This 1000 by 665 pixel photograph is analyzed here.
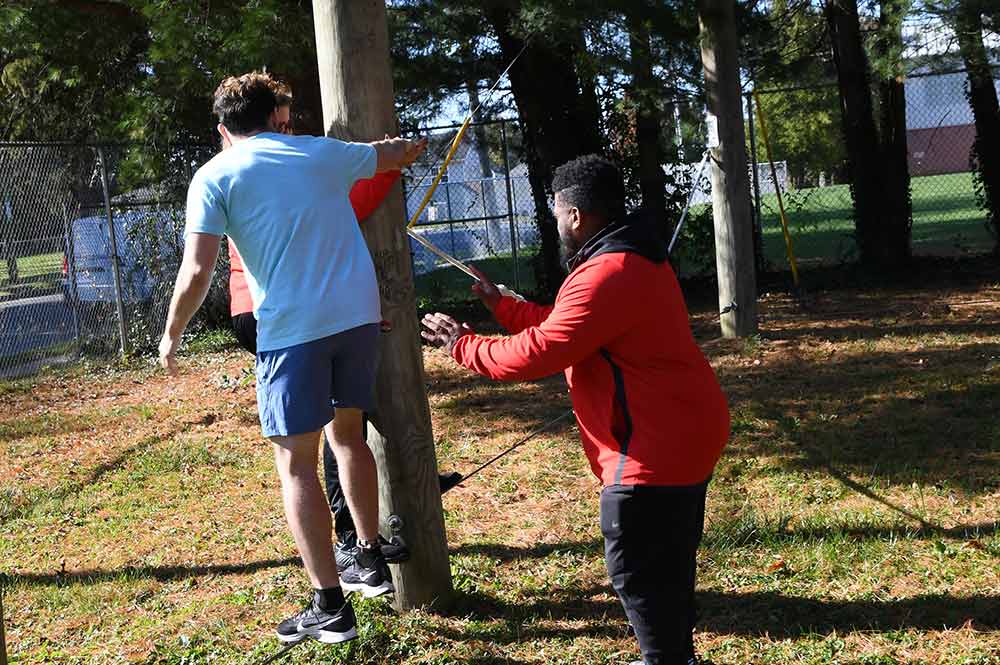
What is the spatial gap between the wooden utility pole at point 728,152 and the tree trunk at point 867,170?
4126 mm

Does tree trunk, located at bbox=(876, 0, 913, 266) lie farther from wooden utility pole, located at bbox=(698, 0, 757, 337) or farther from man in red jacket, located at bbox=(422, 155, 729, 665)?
man in red jacket, located at bbox=(422, 155, 729, 665)

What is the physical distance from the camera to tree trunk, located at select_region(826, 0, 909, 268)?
1256cm

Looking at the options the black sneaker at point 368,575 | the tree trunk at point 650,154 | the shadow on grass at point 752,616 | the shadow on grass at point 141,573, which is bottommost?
the shadow on grass at point 752,616

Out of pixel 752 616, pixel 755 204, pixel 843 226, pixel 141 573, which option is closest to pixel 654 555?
pixel 752 616

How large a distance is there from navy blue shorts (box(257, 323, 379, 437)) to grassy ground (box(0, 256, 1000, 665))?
0.95m

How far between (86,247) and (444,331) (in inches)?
359

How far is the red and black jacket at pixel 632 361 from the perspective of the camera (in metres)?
3.05

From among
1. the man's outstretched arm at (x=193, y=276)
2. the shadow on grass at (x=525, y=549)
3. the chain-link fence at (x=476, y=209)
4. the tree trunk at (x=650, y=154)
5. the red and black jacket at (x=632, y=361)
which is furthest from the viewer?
the chain-link fence at (x=476, y=209)

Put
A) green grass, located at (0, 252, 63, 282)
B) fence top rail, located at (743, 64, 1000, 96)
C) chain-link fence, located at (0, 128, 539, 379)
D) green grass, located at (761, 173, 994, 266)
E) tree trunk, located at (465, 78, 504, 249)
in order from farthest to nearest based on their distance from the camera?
green grass, located at (761, 173, 994, 266)
tree trunk, located at (465, 78, 504, 249)
fence top rail, located at (743, 64, 1000, 96)
green grass, located at (0, 252, 63, 282)
chain-link fence, located at (0, 128, 539, 379)

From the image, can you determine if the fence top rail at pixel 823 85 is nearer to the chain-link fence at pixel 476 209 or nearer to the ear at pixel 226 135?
the chain-link fence at pixel 476 209

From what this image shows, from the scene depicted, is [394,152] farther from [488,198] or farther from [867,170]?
[488,198]

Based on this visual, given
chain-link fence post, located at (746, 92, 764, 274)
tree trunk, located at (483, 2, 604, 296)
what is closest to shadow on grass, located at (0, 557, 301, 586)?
tree trunk, located at (483, 2, 604, 296)

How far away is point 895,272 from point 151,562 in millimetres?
A: 10023

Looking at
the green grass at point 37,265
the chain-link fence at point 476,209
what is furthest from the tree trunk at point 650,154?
the green grass at point 37,265
